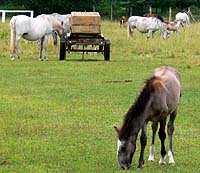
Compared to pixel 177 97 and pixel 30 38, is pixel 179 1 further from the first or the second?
pixel 177 97

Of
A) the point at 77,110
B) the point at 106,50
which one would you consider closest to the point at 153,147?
the point at 77,110

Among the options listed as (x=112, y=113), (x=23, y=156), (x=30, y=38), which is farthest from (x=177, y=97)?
(x=30, y=38)

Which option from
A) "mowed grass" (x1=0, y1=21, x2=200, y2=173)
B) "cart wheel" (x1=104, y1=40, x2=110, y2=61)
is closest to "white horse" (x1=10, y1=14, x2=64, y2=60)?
"mowed grass" (x1=0, y1=21, x2=200, y2=173)

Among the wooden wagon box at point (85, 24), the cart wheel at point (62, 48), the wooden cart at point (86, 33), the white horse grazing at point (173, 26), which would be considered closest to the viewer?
the cart wheel at point (62, 48)

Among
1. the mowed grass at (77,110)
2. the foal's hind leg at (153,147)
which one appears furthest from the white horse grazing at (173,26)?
the foal's hind leg at (153,147)

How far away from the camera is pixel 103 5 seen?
63719mm

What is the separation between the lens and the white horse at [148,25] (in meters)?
37.0

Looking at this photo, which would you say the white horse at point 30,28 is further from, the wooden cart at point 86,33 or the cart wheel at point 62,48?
the wooden cart at point 86,33

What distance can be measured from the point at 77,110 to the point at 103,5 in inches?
1994

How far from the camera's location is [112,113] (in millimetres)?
13375

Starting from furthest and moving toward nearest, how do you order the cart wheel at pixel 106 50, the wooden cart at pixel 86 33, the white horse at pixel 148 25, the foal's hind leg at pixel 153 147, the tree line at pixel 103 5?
the tree line at pixel 103 5 → the white horse at pixel 148 25 → the wooden cart at pixel 86 33 → the cart wheel at pixel 106 50 → the foal's hind leg at pixel 153 147

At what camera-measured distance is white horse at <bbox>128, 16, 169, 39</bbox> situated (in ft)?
121

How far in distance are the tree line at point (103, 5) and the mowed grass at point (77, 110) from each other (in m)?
25.2

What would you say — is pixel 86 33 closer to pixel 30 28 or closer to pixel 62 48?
pixel 62 48
